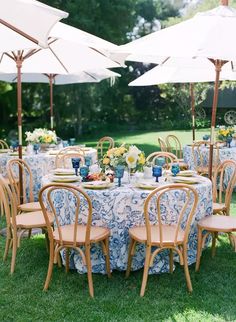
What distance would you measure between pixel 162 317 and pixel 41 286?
1170 millimetres

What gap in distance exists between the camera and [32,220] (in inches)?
186

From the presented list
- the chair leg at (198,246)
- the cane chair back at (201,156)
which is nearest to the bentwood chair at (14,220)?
the chair leg at (198,246)

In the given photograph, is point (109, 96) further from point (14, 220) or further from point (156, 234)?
point (156, 234)

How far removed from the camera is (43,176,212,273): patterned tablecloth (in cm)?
426

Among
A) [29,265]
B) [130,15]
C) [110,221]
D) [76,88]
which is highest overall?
[130,15]

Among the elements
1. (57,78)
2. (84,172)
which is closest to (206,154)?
(57,78)

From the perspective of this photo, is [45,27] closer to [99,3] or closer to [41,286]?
[41,286]

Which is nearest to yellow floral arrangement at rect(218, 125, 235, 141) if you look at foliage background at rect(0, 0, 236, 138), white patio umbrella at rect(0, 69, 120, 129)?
white patio umbrella at rect(0, 69, 120, 129)

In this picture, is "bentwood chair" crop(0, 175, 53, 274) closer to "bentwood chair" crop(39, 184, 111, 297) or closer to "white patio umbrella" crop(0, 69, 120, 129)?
"bentwood chair" crop(39, 184, 111, 297)

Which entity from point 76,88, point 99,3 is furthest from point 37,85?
point 99,3

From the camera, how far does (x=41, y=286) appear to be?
423 centimetres

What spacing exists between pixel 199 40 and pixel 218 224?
1.72 m

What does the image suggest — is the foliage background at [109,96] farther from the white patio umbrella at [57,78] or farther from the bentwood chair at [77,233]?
the bentwood chair at [77,233]

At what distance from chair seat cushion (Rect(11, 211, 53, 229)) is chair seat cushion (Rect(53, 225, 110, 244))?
0.36 meters
